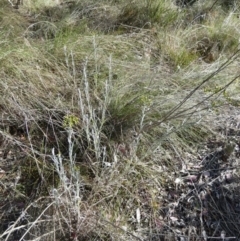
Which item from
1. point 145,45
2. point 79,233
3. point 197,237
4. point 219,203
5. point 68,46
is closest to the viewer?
point 79,233

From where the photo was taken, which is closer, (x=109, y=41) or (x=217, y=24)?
(x=109, y=41)

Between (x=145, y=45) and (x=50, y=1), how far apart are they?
1.39m

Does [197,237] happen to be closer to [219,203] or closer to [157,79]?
[219,203]

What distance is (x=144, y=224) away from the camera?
7.00ft

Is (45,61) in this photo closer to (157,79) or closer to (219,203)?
(157,79)

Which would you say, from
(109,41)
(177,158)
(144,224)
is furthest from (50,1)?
(144,224)

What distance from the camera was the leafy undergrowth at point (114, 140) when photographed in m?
2.06

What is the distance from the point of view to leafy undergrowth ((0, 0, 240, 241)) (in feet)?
6.76

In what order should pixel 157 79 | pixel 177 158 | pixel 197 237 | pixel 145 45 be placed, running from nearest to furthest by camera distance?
pixel 197 237 → pixel 177 158 → pixel 157 79 → pixel 145 45

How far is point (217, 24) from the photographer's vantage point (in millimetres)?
3844

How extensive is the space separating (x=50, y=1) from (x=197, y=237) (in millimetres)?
3014

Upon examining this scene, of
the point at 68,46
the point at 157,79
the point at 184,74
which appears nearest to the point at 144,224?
the point at 157,79

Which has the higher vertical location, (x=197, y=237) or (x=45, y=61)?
(x=45, y=61)

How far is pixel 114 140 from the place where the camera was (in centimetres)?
244
